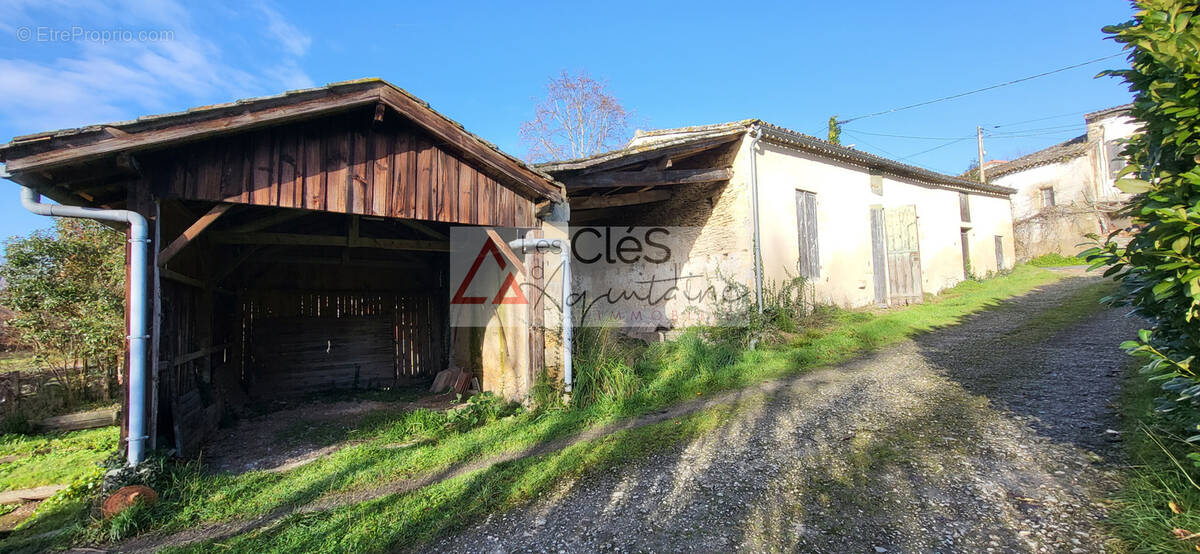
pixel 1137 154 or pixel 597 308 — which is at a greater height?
pixel 1137 154

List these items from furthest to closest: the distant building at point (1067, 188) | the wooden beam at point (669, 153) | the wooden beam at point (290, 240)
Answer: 1. the distant building at point (1067, 188)
2. the wooden beam at point (669, 153)
3. the wooden beam at point (290, 240)

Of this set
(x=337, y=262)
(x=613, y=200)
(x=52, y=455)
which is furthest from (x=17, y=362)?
(x=613, y=200)

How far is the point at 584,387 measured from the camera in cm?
577

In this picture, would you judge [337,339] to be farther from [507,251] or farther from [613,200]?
[613,200]

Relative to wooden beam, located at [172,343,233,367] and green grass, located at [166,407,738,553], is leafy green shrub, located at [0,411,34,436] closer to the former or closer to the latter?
wooden beam, located at [172,343,233,367]


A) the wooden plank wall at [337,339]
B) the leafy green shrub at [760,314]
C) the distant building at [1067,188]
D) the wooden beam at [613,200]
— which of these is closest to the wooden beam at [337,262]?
the wooden plank wall at [337,339]

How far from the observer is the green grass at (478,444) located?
3.34 meters

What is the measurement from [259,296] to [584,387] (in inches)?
249

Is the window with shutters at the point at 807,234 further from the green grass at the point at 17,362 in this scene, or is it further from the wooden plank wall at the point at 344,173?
the green grass at the point at 17,362

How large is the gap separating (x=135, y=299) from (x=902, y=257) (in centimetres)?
1278

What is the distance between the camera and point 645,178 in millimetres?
7344

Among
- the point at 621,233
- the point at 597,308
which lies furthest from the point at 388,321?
the point at 621,233

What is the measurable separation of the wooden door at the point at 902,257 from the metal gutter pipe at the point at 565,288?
27.8 ft

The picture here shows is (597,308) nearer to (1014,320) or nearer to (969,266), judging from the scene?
(1014,320)
